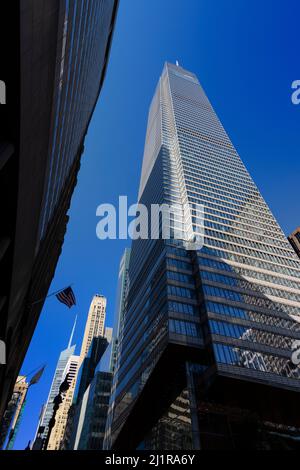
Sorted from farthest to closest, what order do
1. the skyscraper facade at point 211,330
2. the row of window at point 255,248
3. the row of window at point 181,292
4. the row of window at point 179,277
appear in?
the row of window at point 255,248 → the row of window at point 179,277 → the row of window at point 181,292 → the skyscraper facade at point 211,330

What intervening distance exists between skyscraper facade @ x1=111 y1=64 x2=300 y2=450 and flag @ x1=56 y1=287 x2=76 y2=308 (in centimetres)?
2463

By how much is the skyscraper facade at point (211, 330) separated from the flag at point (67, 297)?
970 inches

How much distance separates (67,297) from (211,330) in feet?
97.4

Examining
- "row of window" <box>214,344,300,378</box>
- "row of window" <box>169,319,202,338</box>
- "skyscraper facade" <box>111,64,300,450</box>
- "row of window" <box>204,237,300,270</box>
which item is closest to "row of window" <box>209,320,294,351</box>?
"skyscraper facade" <box>111,64,300,450</box>

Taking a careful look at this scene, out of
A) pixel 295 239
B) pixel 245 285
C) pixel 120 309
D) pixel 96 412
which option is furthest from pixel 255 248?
pixel 295 239

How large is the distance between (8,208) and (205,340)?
Answer: 4017 centimetres

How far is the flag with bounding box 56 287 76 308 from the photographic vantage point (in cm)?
2456

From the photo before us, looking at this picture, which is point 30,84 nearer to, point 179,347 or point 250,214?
point 179,347

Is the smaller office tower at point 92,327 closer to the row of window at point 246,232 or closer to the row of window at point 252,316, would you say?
the row of window at point 246,232

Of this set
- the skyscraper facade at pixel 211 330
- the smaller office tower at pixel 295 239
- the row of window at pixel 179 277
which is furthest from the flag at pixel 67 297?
the smaller office tower at pixel 295 239

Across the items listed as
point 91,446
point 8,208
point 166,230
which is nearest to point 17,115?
point 8,208

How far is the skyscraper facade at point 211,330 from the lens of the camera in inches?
1702

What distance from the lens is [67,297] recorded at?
80.7ft

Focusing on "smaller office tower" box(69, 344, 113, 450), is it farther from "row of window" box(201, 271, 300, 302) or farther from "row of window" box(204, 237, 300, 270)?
"row of window" box(201, 271, 300, 302)
